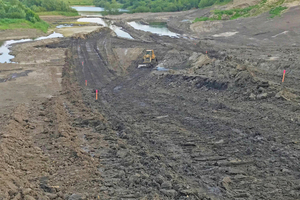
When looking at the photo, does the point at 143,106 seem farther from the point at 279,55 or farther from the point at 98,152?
the point at 279,55

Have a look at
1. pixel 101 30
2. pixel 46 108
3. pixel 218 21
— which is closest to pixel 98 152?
pixel 46 108

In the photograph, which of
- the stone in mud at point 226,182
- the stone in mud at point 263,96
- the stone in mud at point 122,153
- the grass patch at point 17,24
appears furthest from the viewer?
the grass patch at point 17,24

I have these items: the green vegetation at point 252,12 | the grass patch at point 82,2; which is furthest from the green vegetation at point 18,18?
the grass patch at point 82,2

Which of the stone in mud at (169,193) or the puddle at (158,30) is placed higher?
the puddle at (158,30)

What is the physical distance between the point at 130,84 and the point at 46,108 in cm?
955

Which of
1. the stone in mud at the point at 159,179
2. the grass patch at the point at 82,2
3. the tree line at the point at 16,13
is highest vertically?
the grass patch at the point at 82,2

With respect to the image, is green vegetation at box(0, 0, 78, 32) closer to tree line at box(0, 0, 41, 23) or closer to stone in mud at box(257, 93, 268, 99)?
tree line at box(0, 0, 41, 23)

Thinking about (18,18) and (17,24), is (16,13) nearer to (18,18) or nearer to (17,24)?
(18,18)

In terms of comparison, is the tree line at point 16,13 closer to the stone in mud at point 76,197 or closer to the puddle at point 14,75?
the puddle at point 14,75

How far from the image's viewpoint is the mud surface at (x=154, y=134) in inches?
368

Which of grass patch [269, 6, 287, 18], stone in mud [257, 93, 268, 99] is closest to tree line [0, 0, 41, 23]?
grass patch [269, 6, 287, 18]

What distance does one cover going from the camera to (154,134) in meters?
14.5

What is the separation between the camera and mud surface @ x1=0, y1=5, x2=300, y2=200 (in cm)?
936

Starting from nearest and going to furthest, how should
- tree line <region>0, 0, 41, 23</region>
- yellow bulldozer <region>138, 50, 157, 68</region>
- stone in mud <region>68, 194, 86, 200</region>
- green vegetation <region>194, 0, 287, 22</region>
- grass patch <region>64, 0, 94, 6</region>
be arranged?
stone in mud <region>68, 194, 86, 200</region> < yellow bulldozer <region>138, 50, 157, 68</region> < green vegetation <region>194, 0, 287, 22</region> < tree line <region>0, 0, 41, 23</region> < grass patch <region>64, 0, 94, 6</region>
